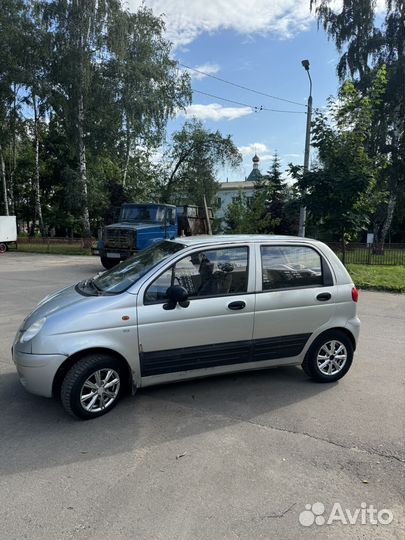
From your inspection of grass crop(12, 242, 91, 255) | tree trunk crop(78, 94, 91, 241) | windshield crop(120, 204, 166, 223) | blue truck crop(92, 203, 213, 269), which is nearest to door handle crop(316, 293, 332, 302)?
blue truck crop(92, 203, 213, 269)

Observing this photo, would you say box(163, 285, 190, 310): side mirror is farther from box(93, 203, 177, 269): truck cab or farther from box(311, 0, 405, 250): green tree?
box(311, 0, 405, 250): green tree

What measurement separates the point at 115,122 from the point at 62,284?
1707cm

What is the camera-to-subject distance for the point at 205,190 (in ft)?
129

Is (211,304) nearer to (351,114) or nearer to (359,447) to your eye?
(359,447)

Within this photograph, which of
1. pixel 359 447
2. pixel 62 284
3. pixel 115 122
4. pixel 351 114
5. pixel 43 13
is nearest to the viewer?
pixel 359 447

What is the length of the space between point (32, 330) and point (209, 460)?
1942 millimetres

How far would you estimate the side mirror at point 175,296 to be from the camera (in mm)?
4082

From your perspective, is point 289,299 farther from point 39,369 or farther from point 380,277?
point 380,277

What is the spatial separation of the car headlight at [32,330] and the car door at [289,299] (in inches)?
82.4

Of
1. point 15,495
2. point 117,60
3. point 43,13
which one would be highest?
point 43,13

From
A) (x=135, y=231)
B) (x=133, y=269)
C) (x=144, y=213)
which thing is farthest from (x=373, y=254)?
(x=133, y=269)

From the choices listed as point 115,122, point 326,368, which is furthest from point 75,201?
point 326,368

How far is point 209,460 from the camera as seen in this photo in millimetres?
3332
